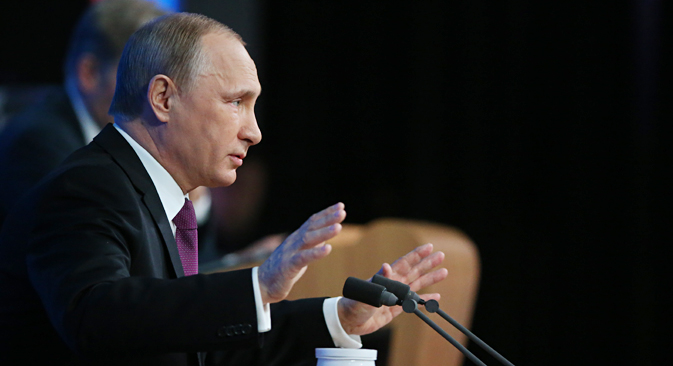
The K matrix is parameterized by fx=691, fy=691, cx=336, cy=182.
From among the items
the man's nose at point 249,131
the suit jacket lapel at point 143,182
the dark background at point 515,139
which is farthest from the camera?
the dark background at point 515,139

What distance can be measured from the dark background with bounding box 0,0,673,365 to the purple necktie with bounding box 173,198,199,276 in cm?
238

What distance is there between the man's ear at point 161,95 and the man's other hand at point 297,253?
0.44 metres

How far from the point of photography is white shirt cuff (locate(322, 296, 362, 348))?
139 cm

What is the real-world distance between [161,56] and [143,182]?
24 cm

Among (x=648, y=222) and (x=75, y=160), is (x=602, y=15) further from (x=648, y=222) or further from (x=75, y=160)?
(x=75, y=160)

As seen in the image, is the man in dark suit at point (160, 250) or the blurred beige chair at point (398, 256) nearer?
the man in dark suit at point (160, 250)

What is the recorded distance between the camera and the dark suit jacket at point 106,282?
3.14ft

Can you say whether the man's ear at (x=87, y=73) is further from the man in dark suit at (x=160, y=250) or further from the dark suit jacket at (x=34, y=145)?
the man in dark suit at (x=160, y=250)

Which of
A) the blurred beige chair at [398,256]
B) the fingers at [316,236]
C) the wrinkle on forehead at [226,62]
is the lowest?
the blurred beige chair at [398,256]

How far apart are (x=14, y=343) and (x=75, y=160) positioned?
0.33 meters

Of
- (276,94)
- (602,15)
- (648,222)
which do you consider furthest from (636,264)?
(276,94)

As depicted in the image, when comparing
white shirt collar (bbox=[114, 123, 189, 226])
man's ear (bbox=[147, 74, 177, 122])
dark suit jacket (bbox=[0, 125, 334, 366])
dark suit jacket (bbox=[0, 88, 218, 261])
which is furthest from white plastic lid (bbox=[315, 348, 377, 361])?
Result: dark suit jacket (bbox=[0, 88, 218, 261])

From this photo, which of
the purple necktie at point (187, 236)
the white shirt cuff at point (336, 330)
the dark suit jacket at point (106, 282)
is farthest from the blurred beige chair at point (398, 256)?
the dark suit jacket at point (106, 282)

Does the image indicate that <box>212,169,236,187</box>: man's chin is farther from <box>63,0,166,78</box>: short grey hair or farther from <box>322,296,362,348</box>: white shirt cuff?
<box>63,0,166,78</box>: short grey hair
